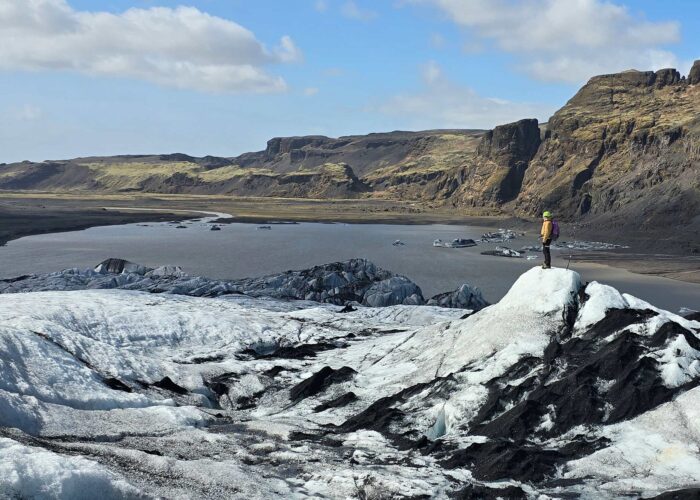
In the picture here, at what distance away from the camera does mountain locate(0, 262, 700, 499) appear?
13117 millimetres

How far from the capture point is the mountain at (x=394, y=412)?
43.0 feet

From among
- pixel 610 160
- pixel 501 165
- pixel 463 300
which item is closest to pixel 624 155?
pixel 610 160

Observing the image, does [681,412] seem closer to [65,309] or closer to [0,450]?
[0,450]

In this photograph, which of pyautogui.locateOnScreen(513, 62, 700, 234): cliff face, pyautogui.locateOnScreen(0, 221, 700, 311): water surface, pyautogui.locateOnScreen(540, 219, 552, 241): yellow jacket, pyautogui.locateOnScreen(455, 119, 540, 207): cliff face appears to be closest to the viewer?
pyautogui.locateOnScreen(540, 219, 552, 241): yellow jacket

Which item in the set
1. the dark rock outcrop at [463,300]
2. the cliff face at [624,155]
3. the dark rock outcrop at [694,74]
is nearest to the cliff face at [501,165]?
the cliff face at [624,155]

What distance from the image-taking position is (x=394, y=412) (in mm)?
18484

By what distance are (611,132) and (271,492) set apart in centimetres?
14819

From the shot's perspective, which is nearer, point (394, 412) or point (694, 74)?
point (394, 412)

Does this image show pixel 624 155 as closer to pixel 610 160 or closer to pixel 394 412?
pixel 610 160

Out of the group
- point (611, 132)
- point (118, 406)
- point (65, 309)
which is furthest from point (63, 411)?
point (611, 132)

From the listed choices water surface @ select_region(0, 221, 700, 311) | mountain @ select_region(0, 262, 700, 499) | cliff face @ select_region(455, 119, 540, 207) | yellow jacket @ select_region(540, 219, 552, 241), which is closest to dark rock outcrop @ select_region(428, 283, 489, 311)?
water surface @ select_region(0, 221, 700, 311)

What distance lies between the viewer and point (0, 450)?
11.3m

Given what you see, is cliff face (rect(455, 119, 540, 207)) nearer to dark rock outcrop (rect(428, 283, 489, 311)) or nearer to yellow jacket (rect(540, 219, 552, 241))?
dark rock outcrop (rect(428, 283, 489, 311))

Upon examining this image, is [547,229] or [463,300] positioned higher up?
[547,229]
